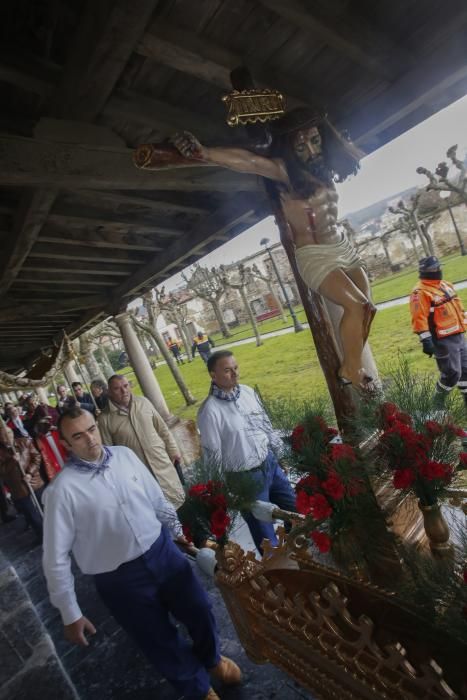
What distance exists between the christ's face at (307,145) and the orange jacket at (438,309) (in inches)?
108

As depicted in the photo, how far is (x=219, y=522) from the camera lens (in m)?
1.65

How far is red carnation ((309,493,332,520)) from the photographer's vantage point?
4.58 feet

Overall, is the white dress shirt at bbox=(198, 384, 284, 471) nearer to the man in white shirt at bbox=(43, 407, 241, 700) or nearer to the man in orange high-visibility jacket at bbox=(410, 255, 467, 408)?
the man in white shirt at bbox=(43, 407, 241, 700)

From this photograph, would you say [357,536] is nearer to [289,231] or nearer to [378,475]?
[378,475]

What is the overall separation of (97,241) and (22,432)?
3685 mm

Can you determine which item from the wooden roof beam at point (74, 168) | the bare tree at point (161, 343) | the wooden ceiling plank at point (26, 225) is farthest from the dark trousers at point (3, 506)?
the bare tree at point (161, 343)

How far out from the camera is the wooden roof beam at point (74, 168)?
186cm

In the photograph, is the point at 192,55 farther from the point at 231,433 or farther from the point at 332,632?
the point at 332,632

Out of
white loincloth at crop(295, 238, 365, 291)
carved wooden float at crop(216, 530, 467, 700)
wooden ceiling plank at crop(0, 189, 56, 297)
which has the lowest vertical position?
carved wooden float at crop(216, 530, 467, 700)

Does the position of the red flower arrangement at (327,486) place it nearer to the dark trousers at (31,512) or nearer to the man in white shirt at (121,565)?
the man in white shirt at (121,565)

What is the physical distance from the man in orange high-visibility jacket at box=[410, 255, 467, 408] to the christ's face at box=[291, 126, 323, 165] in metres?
2.66

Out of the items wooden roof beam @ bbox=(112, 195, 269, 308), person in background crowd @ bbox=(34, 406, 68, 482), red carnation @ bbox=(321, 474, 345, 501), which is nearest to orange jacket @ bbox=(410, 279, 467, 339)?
wooden roof beam @ bbox=(112, 195, 269, 308)

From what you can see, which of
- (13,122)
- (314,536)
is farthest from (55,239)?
(314,536)

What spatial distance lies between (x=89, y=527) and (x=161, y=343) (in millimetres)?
9792
